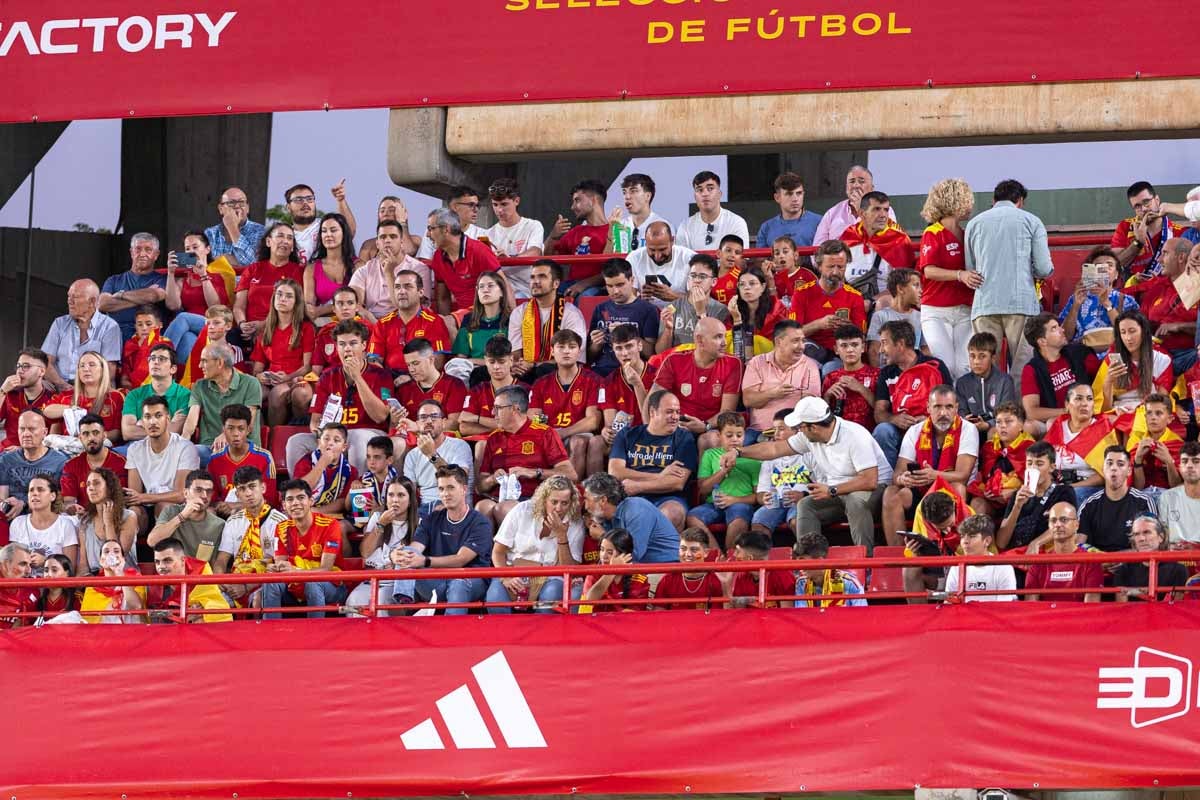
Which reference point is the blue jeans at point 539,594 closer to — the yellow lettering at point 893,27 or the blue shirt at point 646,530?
the blue shirt at point 646,530

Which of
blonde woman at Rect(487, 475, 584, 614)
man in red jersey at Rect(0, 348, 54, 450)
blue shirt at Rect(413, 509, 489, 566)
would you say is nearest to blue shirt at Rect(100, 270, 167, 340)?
man in red jersey at Rect(0, 348, 54, 450)

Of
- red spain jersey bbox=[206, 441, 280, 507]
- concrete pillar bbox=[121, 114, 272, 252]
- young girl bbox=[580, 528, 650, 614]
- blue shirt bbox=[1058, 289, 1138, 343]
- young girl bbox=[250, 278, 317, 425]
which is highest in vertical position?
concrete pillar bbox=[121, 114, 272, 252]

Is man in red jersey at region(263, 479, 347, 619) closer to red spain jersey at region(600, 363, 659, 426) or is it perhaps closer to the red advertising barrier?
the red advertising barrier

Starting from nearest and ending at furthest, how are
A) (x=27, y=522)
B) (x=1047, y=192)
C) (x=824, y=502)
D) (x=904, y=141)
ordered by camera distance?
(x=824, y=502) → (x=27, y=522) → (x=904, y=141) → (x=1047, y=192)

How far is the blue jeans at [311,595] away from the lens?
42.4ft

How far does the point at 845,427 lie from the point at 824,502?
1.63 ft

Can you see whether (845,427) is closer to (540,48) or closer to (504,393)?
(504,393)

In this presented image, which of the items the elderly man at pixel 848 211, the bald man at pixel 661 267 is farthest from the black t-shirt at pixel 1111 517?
the elderly man at pixel 848 211

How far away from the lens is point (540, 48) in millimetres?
16734

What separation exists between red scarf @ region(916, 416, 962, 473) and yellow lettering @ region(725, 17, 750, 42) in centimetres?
471

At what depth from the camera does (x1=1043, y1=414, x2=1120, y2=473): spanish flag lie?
12734 mm

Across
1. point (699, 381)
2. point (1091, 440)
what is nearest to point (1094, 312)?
point (1091, 440)

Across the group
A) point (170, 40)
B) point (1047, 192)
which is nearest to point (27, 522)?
point (170, 40)

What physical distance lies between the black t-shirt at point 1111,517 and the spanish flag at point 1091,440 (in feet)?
1.58
